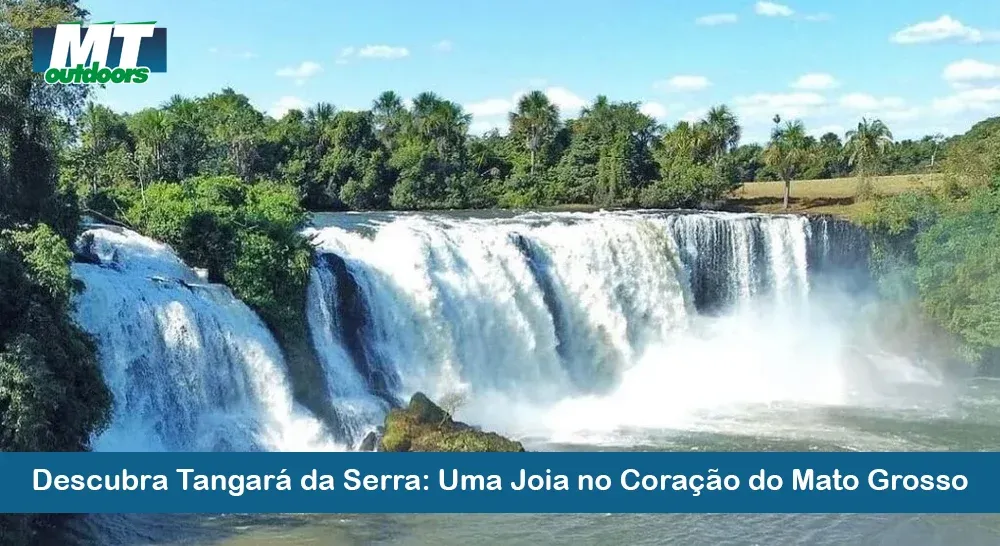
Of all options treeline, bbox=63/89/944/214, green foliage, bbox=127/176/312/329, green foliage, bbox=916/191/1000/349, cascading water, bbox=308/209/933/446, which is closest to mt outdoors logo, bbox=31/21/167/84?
green foliage, bbox=127/176/312/329

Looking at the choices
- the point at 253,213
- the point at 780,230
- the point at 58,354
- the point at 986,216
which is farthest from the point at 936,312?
the point at 58,354

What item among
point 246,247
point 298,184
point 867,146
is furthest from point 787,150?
point 246,247

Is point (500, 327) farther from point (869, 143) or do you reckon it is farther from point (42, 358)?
point (869, 143)

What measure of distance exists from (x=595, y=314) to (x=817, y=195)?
1908cm

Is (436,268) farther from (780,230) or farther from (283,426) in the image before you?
(780,230)

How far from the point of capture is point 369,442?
1602 centimetres

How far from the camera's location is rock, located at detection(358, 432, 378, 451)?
15945mm

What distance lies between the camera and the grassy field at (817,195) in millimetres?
35553

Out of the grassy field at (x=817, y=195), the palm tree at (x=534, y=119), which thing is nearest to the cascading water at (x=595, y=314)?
the grassy field at (x=817, y=195)

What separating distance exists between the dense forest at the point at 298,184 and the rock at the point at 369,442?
1.60m

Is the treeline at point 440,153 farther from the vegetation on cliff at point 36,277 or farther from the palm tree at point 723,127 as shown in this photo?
the vegetation on cliff at point 36,277

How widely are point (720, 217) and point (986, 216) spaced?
6.30 m

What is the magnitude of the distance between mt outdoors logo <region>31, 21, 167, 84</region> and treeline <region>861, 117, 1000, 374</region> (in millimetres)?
→ 18446

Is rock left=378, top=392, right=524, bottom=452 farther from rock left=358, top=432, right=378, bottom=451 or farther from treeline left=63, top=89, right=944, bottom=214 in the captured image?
treeline left=63, top=89, right=944, bottom=214
